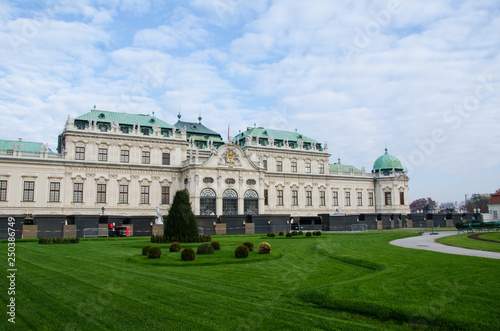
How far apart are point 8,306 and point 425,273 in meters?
16.2

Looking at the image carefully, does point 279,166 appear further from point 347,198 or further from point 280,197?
point 347,198

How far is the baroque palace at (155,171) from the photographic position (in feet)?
199

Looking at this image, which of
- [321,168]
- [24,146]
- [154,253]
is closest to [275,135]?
[321,168]

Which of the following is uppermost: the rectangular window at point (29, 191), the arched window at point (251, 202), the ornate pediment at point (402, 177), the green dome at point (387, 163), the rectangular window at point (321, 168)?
the green dome at point (387, 163)

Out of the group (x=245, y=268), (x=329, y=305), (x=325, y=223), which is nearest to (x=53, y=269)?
(x=245, y=268)

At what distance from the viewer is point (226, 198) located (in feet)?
224

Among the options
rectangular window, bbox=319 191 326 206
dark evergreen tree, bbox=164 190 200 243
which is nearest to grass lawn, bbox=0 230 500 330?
dark evergreen tree, bbox=164 190 200 243

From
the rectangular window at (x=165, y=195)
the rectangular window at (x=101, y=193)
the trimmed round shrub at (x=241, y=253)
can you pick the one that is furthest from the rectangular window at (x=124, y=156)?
the trimmed round shrub at (x=241, y=253)

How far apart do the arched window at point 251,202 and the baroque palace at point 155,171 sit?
181 millimetres

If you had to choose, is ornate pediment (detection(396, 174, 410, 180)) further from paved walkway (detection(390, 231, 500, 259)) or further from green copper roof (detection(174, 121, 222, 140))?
paved walkway (detection(390, 231, 500, 259))

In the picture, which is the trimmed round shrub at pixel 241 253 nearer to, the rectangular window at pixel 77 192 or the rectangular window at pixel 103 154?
the rectangular window at pixel 77 192

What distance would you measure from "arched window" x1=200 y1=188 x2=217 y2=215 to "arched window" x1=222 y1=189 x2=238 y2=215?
6.26 ft

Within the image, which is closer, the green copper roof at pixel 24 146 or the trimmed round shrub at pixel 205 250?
the trimmed round shrub at pixel 205 250

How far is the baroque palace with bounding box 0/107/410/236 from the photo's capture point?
199 ft
